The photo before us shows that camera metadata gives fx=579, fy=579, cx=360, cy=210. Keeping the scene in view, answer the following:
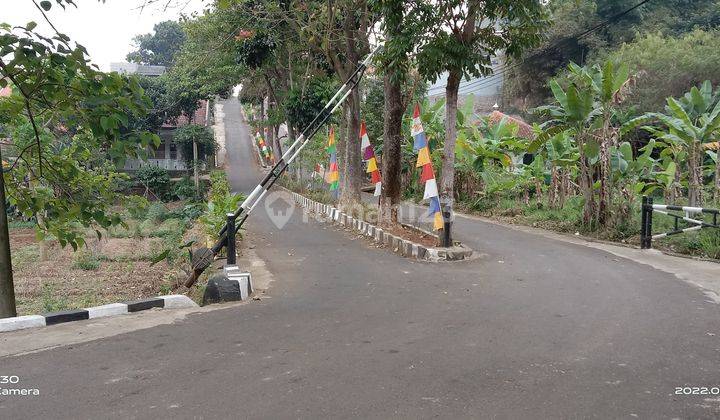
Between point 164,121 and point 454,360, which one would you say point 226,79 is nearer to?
point 164,121

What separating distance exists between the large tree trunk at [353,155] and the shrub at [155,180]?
21.5m

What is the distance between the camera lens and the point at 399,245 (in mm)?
12758

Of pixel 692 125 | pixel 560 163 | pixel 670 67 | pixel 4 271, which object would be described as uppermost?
pixel 670 67

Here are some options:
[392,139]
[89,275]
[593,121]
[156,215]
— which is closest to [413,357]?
[392,139]

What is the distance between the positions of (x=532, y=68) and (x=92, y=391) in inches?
1343

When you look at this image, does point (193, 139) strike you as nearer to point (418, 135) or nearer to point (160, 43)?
point (418, 135)

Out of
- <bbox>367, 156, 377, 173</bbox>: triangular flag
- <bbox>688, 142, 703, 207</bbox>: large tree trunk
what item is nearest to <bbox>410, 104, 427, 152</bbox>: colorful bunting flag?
<bbox>367, 156, 377, 173</bbox>: triangular flag

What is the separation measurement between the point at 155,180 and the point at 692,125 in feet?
102

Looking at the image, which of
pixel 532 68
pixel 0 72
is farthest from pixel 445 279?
pixel 532 68

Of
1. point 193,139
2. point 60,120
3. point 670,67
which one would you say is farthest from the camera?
point 193,139

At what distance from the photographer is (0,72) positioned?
6727 millimetres

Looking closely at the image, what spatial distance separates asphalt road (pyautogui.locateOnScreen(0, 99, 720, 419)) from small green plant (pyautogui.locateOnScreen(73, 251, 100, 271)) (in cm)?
862

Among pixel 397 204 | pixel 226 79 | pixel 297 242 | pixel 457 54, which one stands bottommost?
pixel 297 242

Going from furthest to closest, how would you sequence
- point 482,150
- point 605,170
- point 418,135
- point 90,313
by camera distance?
point 482,150
point 605,170
point 418,135
point 90,313
